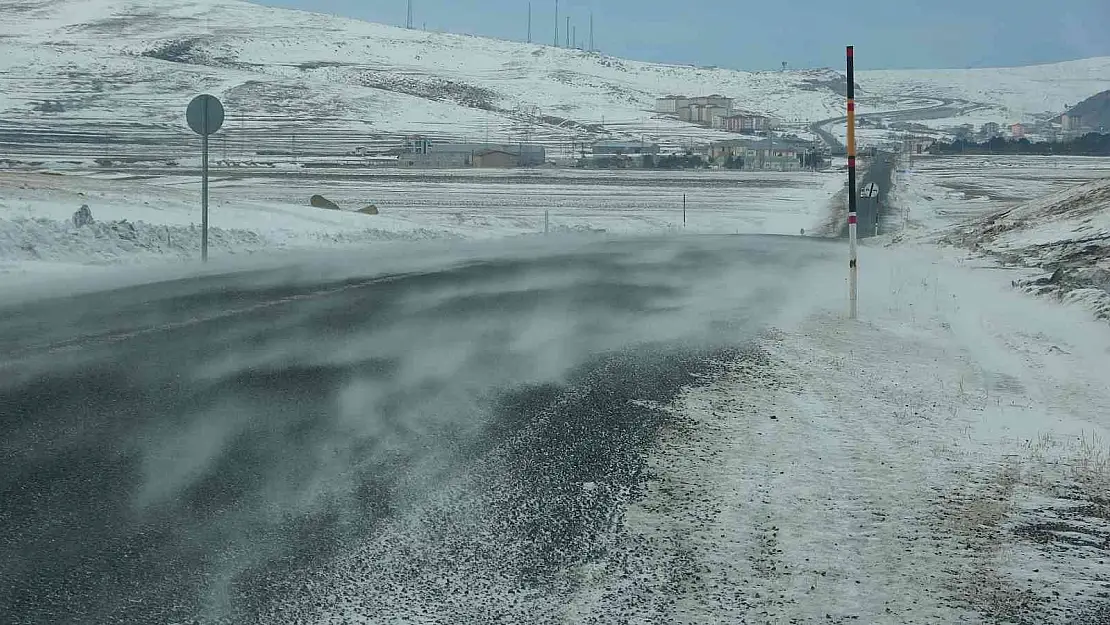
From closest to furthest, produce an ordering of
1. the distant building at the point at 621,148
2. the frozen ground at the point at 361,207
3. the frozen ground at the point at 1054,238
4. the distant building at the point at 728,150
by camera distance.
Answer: the frozen ground at the point at 1054,238
the frozen ground at the point at 361,207
the distant building at the point at 728,150
the distant building at the point at 621,148

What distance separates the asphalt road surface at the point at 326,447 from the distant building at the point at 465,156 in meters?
99.3

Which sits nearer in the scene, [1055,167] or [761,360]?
[761,360]

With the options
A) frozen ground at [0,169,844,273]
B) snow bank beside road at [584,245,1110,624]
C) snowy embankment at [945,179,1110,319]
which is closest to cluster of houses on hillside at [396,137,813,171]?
frozen ground at [0,169,844,273]

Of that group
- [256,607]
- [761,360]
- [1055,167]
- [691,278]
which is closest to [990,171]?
[1055,167]

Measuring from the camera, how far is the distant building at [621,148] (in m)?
137

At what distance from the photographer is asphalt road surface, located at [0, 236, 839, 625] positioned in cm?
443

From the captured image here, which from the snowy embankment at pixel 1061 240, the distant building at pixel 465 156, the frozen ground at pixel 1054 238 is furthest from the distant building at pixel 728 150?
the snowy embankment at pixel 1061 240

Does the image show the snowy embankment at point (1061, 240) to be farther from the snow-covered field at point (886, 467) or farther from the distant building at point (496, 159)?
the distant building at point (496, 159)

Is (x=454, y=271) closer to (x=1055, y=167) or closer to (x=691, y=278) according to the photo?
(x=691, y=278)

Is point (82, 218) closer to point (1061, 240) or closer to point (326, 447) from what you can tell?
point (326, 447)

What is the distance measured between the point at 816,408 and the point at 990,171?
98932mm

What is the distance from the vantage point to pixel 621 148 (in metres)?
143

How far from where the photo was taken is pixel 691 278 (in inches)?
622

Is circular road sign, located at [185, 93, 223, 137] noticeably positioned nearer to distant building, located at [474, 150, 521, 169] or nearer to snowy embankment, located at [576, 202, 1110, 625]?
snowy embankment, located at [576, 202, 1110, 625]
